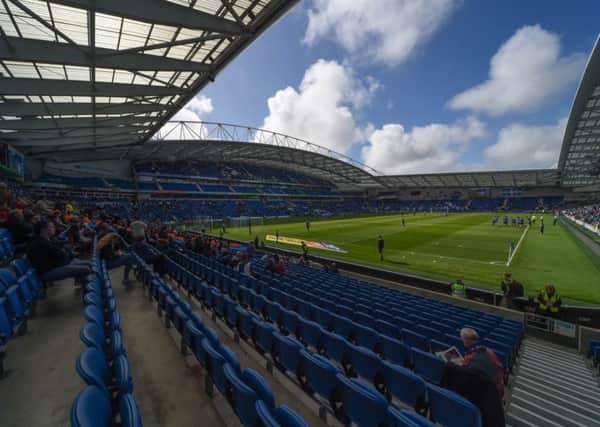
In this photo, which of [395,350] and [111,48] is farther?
[111,48]

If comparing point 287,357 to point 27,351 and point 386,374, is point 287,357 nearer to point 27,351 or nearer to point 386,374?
point 386,374

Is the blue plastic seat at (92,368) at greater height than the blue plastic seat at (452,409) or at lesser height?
greater

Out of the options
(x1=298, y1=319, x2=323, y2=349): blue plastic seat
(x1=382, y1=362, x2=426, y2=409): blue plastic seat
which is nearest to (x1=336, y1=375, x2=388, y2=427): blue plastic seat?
(x1=382, y1=362, x2=426, y2=409): blue plastic seat

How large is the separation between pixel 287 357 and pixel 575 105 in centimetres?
3800

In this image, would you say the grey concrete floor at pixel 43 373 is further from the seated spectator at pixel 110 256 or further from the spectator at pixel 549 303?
the spectator at pixel 549 303

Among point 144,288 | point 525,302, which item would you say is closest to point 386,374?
point 144,288

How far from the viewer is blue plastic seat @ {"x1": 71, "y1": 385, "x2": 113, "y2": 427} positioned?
4.62 feet

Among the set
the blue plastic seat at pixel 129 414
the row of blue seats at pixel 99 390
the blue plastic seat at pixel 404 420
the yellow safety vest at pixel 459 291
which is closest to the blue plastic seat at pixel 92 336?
the row of blue seats at pixel 99 390

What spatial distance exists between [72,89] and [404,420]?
16.5 metres

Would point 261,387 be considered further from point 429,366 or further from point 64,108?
point 64,108

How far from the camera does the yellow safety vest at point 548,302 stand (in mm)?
7595

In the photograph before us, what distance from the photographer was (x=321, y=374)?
115 inches

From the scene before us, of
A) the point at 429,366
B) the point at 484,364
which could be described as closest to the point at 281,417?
the point at 484,364

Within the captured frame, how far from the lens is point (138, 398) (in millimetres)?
3033
